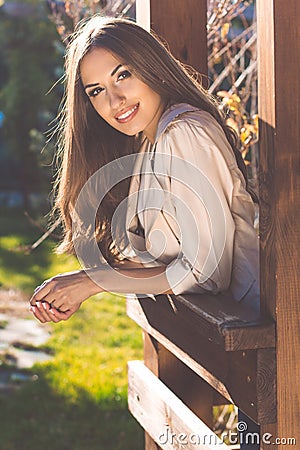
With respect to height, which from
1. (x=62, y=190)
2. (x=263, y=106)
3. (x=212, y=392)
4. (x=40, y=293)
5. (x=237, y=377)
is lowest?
(x=212, y=392)

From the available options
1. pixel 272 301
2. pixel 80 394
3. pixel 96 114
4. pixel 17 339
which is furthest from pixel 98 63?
pixel 17 339

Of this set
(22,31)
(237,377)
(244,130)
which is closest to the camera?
(237,377)

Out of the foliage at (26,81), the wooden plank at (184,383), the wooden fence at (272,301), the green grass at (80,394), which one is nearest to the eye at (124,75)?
the wooden fence at (272,301)

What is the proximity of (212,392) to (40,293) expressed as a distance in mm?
907

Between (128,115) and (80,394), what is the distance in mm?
2469

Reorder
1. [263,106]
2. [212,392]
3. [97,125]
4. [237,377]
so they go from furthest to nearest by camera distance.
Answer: [212,392]
[97,125]
[237,377]
[263,106]

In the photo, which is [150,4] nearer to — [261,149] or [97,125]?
[97,125]

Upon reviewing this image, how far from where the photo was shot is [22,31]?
9539 mm

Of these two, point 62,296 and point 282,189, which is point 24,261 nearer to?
point 62,296

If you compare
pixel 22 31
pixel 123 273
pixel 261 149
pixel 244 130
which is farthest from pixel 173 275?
pixel 22 31

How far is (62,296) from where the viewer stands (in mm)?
1945

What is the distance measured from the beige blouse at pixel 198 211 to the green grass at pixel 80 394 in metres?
1.38

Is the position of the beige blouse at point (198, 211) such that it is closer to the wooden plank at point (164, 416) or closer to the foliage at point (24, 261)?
the wooden plank at point (164, 416)

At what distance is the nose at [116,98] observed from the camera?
213cm
